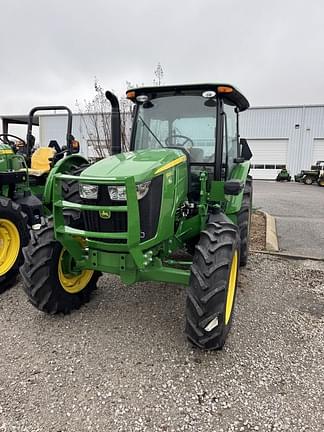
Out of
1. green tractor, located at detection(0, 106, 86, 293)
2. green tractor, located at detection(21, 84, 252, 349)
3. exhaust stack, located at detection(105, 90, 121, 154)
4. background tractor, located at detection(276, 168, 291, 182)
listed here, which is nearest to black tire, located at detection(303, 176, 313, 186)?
background tractor, located at detection(276, 168, 291, 182)

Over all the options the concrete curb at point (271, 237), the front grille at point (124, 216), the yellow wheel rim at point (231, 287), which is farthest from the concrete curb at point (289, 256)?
the front grille at point (124, 216)

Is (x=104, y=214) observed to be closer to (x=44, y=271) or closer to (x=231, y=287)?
(x=44, y=271)

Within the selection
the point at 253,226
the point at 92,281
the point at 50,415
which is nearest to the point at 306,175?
the point at 253,226

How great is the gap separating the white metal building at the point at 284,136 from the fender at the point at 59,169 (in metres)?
21.0

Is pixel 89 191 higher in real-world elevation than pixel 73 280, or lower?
higher

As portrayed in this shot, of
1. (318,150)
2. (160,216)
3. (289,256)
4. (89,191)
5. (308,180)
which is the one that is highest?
(318,150)

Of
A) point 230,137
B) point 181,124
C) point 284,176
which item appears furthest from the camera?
point 284,176

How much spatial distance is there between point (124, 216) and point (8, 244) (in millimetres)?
2175

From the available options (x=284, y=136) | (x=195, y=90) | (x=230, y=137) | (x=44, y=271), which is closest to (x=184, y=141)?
(x=195, y=90)

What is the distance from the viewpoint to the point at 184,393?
2.34 metres

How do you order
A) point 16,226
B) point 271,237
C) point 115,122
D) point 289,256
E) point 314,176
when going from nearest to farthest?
1. point 115,122
2. point 16,226
3. point 289,256
4. point 271,237
5. point 314,176

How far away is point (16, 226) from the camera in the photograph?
4.09 m

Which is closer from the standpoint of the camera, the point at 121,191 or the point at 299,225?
the point at 121,191

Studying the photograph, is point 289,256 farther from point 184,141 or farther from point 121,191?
point 121,191
